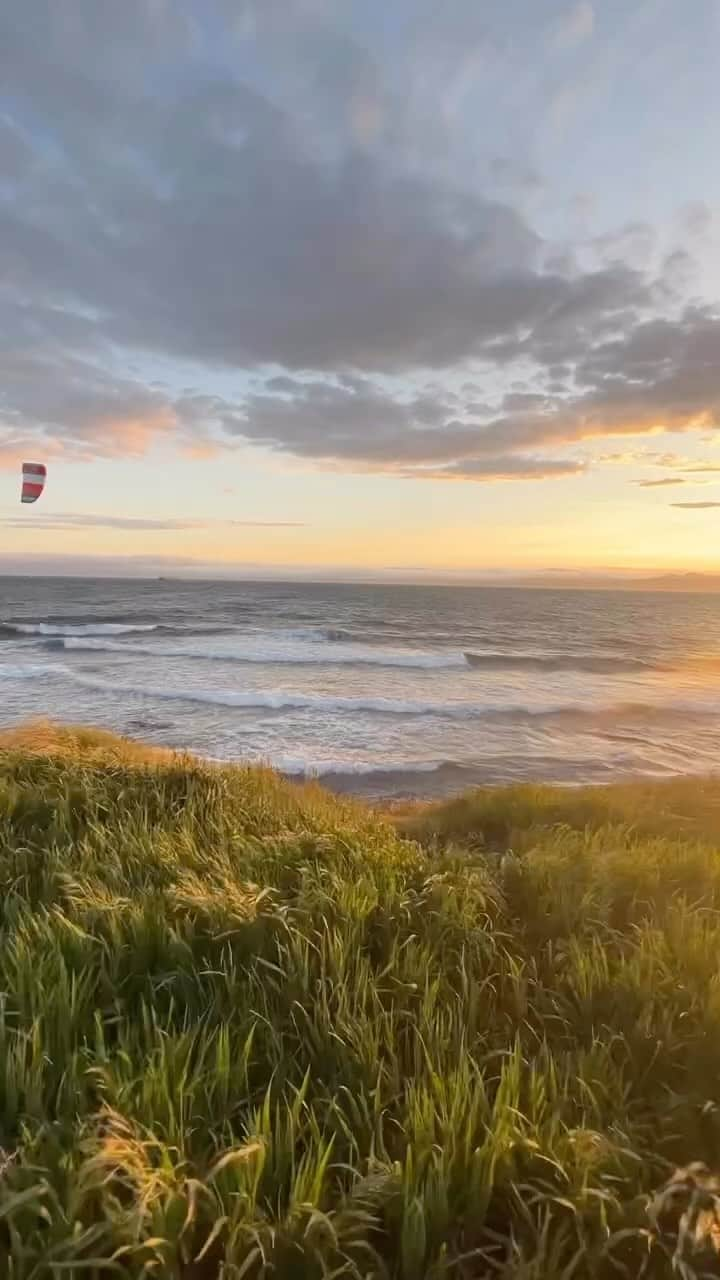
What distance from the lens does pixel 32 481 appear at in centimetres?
1235

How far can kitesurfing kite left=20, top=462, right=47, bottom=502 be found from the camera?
39.5 feet

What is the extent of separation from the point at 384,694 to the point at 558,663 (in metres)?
15.7

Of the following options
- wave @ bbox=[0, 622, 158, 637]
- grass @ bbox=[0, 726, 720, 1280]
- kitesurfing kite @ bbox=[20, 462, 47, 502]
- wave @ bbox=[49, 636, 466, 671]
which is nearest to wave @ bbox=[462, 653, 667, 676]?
wave @ bbox=[49, 636, 466, 671]

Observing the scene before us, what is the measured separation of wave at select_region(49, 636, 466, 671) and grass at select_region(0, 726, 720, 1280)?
29784mm

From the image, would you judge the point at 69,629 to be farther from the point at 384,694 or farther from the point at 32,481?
the point at 32,481

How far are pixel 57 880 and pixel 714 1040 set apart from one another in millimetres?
3083

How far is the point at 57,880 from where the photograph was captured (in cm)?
371

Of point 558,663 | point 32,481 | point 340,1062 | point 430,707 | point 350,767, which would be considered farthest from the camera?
point 558,663

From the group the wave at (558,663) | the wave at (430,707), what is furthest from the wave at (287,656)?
the wave at (430,707)

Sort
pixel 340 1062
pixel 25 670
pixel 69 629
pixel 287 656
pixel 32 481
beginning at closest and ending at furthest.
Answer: pixel 340 1062 < pixel 32 481 < pixel 25 670 < pixel 287 656 < pixel 69 629

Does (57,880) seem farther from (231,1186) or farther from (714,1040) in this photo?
(714,1040)

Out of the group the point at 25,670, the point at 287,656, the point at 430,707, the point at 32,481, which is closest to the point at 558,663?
the point at 287,656

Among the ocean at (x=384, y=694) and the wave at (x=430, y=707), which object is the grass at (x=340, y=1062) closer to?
the ocean at (x=384, y=694)

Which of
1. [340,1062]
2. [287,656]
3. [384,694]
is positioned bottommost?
[384,694]
